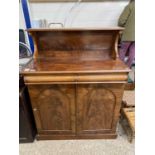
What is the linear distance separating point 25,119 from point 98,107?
27.7 inches

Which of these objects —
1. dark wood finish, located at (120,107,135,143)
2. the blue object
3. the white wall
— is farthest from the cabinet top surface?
the white wall

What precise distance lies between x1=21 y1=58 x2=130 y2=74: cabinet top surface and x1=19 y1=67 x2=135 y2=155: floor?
79 cm

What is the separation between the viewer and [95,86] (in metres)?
1.36

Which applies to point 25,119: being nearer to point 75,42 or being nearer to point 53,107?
point 53,107

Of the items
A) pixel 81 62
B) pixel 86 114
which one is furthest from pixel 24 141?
pixel 81 62

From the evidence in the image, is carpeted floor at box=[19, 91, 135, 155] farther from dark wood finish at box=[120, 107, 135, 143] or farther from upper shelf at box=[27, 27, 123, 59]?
upper shelf at box=[27, 27, 123, 59]

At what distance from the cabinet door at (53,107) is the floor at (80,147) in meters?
0.12

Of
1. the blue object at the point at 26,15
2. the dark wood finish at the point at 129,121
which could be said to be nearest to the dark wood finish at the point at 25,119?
the dark wood finish at the point at 129,121

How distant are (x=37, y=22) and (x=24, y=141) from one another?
1928 mm

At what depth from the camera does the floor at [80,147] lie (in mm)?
1515
